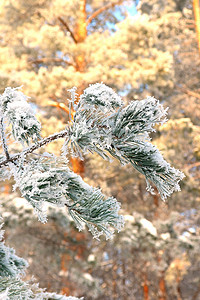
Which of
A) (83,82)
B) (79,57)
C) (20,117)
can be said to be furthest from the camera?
(79,57)

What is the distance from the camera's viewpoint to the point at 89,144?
2.97 ft

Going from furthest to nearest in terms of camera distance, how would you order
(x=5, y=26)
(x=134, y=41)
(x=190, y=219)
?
1. (x=190, y=219)
2. (x=5, y=26)
3. (x=134, y=41)

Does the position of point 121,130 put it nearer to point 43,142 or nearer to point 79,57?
point 43,142

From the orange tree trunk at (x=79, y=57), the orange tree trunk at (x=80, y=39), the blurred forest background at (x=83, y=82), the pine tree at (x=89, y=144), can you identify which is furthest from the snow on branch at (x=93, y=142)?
the orange tree trunk at (x=79, y=57)

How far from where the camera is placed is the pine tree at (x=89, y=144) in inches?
34.3

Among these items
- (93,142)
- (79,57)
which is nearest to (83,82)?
(79,57)

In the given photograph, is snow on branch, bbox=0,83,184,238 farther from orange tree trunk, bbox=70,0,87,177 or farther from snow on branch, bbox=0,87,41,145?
orange tree trunk, bbox=70,0,87,177

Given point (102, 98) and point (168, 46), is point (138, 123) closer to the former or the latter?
point (102, 98)

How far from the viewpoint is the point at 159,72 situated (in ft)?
23.1

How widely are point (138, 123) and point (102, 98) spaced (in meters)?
0.12

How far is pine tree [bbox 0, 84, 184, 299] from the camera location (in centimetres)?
87

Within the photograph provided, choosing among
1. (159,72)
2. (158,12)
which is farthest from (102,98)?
(158,12)

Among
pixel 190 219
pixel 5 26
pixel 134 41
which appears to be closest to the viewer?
pixel 134 41

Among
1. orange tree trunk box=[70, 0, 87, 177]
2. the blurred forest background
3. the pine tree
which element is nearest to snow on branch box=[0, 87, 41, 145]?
the pine tree
